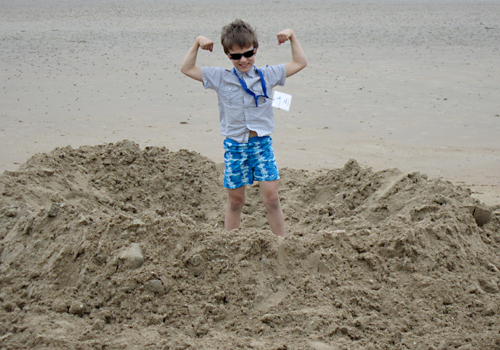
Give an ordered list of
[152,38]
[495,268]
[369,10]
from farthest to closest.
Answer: [369,10] → [152,38] → [495,268]

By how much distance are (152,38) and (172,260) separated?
13.5m

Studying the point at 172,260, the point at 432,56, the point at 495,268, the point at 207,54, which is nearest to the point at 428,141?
the point at 495,268

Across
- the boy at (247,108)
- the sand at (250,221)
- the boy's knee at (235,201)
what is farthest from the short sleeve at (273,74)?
the sand at (250,221)

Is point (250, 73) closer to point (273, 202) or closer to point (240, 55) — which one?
point (240, 55)

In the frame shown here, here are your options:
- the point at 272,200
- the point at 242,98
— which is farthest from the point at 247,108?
the point at 272,200

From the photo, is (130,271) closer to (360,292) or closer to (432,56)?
(360,292)

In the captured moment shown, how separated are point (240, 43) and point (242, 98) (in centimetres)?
37

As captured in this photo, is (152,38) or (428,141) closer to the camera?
(428,141)

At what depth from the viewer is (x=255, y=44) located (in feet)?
10.8

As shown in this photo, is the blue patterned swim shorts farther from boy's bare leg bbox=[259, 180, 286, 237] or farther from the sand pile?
the sand pile

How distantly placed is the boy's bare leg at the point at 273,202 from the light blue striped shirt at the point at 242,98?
34 cm

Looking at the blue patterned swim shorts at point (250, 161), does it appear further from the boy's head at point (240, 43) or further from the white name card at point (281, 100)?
the boy's head at point (240, 43)

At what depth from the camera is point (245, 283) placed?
9.27ft

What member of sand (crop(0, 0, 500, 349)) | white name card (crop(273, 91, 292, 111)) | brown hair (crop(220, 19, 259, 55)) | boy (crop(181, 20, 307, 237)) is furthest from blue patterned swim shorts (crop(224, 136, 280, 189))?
brown hair (crop(220, 19, 259, 55))
